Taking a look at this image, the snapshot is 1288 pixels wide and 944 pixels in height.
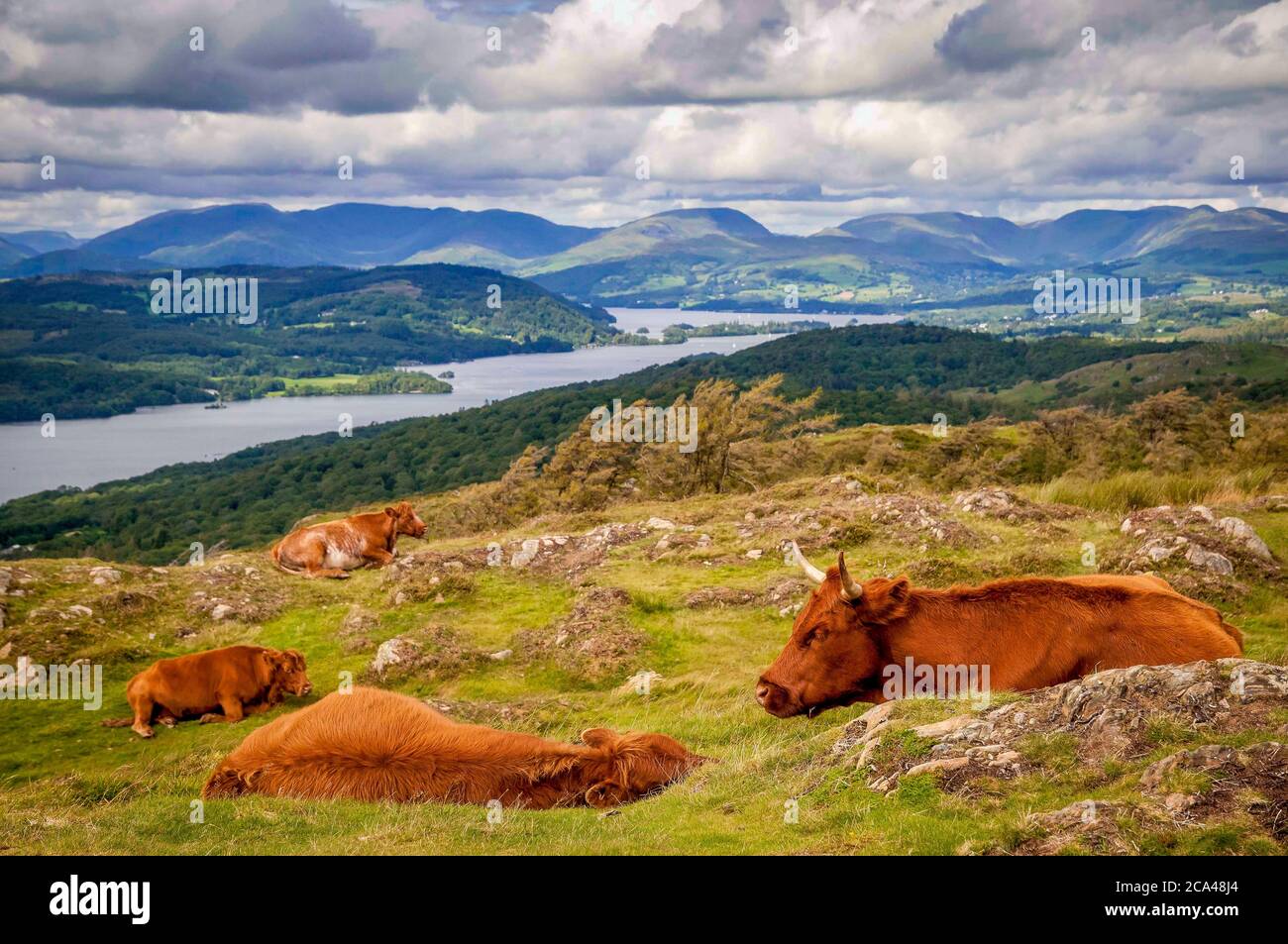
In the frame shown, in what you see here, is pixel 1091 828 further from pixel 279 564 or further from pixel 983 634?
pixel 279 564

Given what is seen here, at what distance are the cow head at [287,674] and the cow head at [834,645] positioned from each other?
674cm

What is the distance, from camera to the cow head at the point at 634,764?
6809 millimetres

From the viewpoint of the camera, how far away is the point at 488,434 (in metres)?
120

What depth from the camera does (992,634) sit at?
773 cm

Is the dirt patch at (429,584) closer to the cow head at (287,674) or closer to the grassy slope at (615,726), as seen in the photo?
the grassy slope at (615,726)

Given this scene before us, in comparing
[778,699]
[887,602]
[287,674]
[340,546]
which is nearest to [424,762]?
[778,699]

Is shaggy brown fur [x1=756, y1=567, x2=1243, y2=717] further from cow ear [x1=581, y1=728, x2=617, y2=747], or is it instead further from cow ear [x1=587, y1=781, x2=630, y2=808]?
cow ear [x1=587, y1=781, x2=630, y2=808]

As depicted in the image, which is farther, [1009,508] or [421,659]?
[1009,508]

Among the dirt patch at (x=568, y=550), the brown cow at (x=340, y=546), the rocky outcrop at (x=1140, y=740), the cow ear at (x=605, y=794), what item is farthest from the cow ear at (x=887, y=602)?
the brown cow at (x=340, y=546)

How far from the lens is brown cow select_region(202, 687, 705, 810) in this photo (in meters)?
6.74

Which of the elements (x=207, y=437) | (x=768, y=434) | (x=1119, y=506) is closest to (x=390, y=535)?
(x=1119, y=506)

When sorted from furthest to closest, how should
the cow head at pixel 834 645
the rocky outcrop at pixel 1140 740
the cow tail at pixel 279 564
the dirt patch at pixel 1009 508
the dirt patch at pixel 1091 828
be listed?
1. the cow tail at pixel 279 564
2. the dirt patch at pixel 1009 508
3. the cow head at pixel 834 645
4. the rocky outcrop at pixel 1140 740
5. the dirt patch at pixel 1091 828

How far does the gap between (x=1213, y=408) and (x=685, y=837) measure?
45259mm

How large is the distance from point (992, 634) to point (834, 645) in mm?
1280
